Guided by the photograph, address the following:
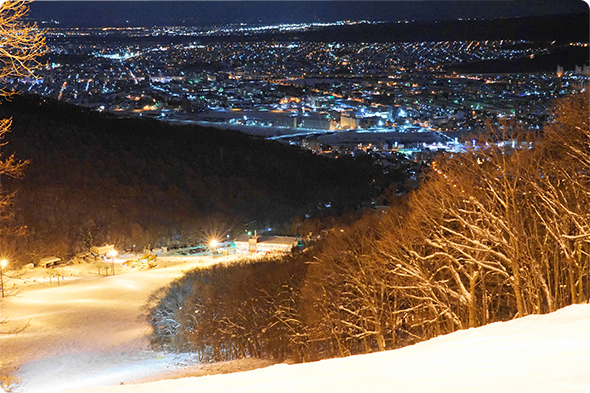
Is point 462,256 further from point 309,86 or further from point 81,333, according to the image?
point 309,86

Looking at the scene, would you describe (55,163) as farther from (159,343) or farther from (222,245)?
(159,343)

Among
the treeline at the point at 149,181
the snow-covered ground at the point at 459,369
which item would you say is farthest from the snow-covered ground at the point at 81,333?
the snow-covered ground at the point at 459,369

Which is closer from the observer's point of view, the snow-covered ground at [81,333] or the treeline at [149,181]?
the snow-covered ground at [81,333]

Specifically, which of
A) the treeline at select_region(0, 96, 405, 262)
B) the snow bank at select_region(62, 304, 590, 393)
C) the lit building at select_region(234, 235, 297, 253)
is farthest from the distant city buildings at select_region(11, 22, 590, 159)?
the snow bank at select_region(62, 304, 590, 393)

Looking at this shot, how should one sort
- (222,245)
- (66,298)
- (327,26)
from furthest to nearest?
(327,26)
(222,245)
(66,298)

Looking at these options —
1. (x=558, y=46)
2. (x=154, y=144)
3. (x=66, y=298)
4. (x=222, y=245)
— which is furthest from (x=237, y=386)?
(x=558, y=46)

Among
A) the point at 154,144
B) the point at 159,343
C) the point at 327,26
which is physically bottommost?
the point at 159,343

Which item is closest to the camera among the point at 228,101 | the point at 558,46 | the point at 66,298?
the point at 66,298

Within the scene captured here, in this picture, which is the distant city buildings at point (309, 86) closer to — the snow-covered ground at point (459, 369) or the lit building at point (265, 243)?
the lit building at point (265, 243)
